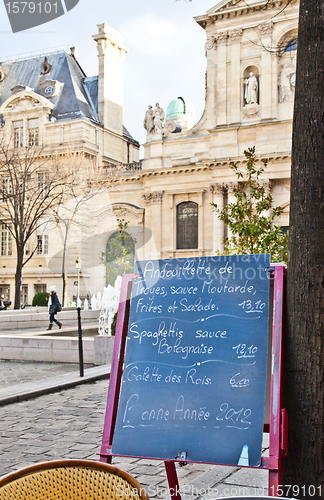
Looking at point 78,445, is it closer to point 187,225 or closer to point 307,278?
point 307,278

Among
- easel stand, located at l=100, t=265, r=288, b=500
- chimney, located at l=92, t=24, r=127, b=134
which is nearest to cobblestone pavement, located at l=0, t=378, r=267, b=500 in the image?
easel stand, located at l=100, t=265, r=288, b=500

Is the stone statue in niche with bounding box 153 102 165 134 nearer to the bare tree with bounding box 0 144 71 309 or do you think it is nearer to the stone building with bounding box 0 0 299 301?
the stone building with bounding box 0 0 299 301

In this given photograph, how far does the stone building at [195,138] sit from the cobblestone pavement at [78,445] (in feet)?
89.9

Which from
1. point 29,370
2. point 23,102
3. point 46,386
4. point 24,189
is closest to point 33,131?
point 23,102

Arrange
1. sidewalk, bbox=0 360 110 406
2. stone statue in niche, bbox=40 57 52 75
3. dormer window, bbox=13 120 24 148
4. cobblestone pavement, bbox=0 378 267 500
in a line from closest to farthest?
1. cobblestone pavement, bbox=0 378 267 500
2. sidewalk, bbox=0 360 110 406
3. dormer window, bbox=13 120 24 148
4. stone statue in niche, bbox=40 57 52 75

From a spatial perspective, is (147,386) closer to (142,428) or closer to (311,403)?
(142,428)

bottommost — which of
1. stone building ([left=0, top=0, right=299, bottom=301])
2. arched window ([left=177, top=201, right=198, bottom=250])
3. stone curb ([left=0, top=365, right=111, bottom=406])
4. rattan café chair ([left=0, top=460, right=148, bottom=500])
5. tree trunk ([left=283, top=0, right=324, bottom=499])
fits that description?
stone curb ([left=0, top=365, right=111, bottom=406])

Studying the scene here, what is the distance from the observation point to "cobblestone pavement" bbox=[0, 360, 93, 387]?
10.1 m

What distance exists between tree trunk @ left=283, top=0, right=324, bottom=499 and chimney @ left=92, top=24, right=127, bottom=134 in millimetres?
46788

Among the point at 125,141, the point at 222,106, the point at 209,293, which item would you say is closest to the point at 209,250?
the point at 222,106

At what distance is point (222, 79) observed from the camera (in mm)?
40719

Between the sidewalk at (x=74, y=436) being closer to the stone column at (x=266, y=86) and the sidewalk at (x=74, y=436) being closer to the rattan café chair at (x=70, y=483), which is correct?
the rattan café chair at (x=70, y=483)

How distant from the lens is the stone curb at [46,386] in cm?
801

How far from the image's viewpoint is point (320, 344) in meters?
3.28
